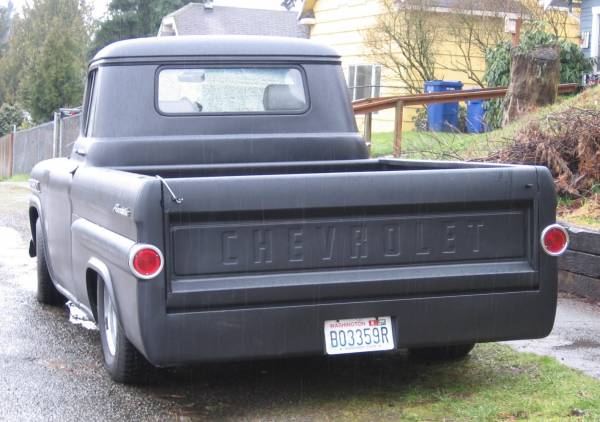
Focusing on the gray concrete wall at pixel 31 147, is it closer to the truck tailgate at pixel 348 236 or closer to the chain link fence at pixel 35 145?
the chain link fence at pixel 35 145

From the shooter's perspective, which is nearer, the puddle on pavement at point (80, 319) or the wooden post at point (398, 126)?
the puddle on pavement at point (80, 319)

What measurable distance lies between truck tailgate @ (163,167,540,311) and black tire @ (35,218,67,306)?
3226 millimetres

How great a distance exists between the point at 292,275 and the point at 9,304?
4.01 m

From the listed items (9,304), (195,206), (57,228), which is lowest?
(9,304)

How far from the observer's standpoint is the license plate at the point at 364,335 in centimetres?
525

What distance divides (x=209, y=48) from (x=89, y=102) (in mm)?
→ 1022

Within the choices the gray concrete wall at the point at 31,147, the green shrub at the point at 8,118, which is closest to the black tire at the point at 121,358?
the gray concrete wall at the point at 31,147

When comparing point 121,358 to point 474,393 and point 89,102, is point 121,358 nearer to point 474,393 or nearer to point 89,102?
point 474,393

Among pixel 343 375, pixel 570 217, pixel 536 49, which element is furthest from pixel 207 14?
pixel 343 375

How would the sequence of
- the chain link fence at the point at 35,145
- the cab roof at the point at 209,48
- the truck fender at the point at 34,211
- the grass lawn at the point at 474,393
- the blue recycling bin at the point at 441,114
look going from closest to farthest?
the grass lawn at the point at 474,393
the cab roof at the point at 209,48
the truck fender at the point at 34,211
the blue recycling bin at the point at 441,114
the chain link fence at the point at 35,145

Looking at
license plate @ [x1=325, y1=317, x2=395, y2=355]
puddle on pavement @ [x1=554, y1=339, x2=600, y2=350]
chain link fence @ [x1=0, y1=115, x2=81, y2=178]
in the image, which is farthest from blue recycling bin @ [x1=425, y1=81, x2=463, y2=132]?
license plate @ [x1=325, y1=317, x2=395, y2=355]

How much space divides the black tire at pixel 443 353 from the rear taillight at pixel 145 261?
2102mm

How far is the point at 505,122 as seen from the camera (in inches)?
570

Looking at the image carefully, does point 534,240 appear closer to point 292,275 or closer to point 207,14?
point 292,275
